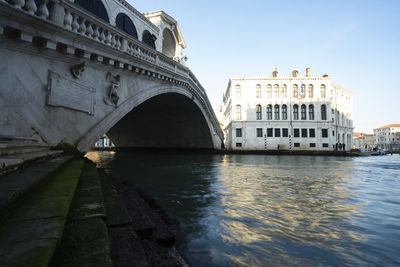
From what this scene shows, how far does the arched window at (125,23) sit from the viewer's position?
1143cm

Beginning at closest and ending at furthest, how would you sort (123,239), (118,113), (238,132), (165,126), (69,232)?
(69,232), (123,239), (118,113), (165,126), (238,132)

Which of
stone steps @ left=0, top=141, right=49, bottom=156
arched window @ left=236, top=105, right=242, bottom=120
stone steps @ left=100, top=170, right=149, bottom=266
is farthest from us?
arched window @ left=236, top=105, right=242, bottom=120

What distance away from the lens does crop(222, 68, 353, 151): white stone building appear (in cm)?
3073

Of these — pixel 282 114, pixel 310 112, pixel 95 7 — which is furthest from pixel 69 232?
pixel 310 112

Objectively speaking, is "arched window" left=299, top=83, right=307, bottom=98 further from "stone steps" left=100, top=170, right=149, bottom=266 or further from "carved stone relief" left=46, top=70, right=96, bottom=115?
"stone steps" left=100, top=170, right=149, bottom=266

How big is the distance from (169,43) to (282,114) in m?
19.6

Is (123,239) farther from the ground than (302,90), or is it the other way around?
(302,90)

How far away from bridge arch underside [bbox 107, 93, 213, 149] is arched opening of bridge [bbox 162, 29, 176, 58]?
20.9ft

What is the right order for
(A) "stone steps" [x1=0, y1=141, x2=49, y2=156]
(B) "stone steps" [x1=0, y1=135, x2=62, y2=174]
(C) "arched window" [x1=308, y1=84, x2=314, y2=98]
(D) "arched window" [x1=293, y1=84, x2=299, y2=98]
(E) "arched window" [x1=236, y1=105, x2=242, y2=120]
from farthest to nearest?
(E) "arched window" [x1=236, y1=105, x2=242, y2=120] < (C) "arched window" [x1=308, y1=84, x2=314, y2=98] < (D) "arched window" [x1=293, y1=84, x2=299, y2=98] < (A) "stone steps" [x1=0, y1=141, x2=49, y2=156] < (B) "stone steps" [x1=0, y1=135, x2=62, y2=174]

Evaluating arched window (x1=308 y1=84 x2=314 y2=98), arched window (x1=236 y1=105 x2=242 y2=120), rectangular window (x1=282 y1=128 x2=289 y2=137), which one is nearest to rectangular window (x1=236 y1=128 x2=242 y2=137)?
arched window (x1=236 y1=105 x2=242 y2=120)

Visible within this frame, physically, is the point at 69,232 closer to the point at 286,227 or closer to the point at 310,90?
the point at 286,227

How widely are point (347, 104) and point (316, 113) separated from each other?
12609 millimetres

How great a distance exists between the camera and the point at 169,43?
20.1 m

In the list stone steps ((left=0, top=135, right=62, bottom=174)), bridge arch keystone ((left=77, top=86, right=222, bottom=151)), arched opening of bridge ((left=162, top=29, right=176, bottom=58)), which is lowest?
stone steps ((left=0, top=135, right=62, bottom=174))
